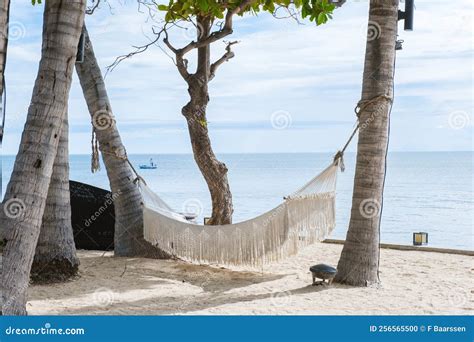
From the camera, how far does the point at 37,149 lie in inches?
127

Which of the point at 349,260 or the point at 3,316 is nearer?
the point at 3,316

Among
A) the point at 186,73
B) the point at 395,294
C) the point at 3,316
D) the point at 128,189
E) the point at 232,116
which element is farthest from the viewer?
the point at 232,116

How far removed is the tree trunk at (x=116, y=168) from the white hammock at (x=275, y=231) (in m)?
0.78

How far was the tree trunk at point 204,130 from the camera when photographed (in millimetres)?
6020

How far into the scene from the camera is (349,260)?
179 inches

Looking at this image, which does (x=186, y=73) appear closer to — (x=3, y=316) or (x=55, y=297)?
(x=55, y=297)

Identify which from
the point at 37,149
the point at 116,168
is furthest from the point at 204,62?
the point at 37,149

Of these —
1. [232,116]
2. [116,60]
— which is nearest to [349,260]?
[116,60]

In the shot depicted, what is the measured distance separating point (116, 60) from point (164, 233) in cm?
208

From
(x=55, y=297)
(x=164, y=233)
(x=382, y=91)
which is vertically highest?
(x=382, y=91)

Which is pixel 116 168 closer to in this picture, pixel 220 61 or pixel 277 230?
pixel 220 61

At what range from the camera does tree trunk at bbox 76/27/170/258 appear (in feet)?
17.8

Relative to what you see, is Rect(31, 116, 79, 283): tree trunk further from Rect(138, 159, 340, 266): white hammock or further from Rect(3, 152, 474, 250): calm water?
→ Rect(3, 152, 474, 250): calm water

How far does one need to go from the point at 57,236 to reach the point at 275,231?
1.42m
